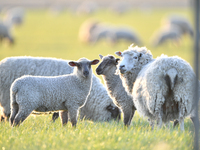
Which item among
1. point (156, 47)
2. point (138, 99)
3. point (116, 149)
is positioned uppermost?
point (156, 47)

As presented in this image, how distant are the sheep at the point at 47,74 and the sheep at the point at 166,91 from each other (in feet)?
4.65

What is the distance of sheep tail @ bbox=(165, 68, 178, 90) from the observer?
4.03 metres

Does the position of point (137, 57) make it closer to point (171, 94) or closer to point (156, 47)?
point (171, 94)

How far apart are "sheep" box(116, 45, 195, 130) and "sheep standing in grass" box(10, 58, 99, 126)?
0.84 m

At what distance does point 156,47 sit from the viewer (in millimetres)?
27078

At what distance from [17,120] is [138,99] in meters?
1.66

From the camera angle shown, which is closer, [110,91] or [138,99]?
[138,99]

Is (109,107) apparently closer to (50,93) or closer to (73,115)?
(73,115)

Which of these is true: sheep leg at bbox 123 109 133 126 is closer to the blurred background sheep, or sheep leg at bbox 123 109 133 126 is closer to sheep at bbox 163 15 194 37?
the blurred background sheep

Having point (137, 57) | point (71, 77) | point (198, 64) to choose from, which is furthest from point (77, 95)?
point (198, 64)

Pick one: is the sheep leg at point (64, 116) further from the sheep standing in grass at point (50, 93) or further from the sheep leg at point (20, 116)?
the sheep leg at point (20, 116)

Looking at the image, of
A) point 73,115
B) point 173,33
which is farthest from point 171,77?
point 173,33

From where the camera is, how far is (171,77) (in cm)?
404

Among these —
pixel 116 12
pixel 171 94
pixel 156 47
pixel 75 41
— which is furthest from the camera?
pixel 116 12
